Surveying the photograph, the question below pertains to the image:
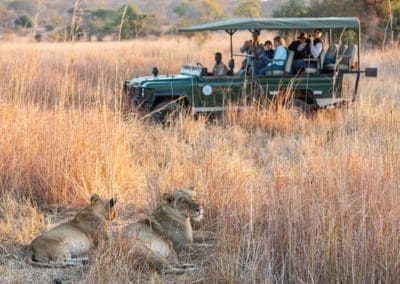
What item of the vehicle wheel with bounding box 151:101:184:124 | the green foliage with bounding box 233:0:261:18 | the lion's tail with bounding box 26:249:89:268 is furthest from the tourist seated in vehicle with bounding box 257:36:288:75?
the green foliage with bounding box 233:0:261:18

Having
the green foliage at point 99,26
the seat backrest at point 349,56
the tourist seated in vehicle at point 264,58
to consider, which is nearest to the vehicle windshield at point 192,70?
the tourist seated in vehicle at point 264,58

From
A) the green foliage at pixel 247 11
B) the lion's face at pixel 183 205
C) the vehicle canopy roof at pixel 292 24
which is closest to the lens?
the lion's face at pixel 183 205

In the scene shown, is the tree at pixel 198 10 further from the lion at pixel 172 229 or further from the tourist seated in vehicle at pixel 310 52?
the lion at pixel 172 229

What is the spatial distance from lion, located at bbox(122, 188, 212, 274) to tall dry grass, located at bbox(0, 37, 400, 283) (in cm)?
22

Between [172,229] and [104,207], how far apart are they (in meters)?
0.63

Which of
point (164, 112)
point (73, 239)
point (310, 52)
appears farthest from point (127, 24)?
point (73, 239)

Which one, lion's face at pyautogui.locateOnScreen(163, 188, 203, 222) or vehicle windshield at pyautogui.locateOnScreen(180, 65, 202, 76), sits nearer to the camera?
lion's face at pyautogui.locateOnScreen(163, 188, 203, 222)

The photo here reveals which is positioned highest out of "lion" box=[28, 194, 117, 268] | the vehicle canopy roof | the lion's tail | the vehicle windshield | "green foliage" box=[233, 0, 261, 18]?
"green foliage" box=[233, 0, 261, 18]

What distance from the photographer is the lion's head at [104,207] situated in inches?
209

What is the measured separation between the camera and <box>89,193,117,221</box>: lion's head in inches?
209

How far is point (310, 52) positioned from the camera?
35.4 feet

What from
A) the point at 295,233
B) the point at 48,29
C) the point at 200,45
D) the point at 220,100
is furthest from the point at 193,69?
the point at 48,29

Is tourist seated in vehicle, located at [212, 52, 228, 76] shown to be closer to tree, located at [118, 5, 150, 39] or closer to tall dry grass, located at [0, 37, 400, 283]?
tree, located at [118, 5, 150, 39]

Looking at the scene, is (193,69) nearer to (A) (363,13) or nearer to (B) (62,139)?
(B) (62,139)
